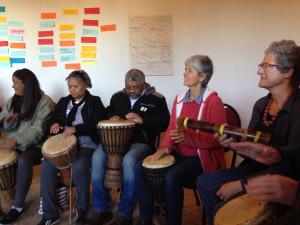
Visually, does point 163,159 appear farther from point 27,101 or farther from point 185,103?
point 27,101

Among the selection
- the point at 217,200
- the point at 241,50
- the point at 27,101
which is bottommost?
the point at 217,200

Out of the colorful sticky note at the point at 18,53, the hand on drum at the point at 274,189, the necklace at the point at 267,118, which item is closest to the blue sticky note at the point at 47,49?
the colorful sticky note at the point at 18,53

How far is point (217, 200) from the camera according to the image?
2168 millimetres

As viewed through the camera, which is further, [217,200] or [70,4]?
[70,4]

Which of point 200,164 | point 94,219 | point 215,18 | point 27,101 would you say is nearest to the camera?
point 200,164

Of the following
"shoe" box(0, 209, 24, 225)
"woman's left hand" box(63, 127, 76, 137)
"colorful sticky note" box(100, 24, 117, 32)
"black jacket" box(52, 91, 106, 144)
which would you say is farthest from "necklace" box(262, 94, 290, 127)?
"colorful sticky note" box(100, 24, 117, 32)

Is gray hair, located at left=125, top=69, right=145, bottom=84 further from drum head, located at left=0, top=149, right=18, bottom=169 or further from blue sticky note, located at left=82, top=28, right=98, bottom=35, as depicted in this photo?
blue sticky note, located at left=82, top=28, right=98, bottom=35

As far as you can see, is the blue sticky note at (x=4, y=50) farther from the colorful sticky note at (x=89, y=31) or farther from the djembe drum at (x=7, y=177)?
the djembe drum at (x=7, y=177)

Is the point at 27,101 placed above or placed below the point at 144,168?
above

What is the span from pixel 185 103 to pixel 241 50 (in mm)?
1670

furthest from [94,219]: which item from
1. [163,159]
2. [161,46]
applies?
[161,46]

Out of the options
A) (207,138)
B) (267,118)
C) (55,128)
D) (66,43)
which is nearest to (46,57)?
(66,43)

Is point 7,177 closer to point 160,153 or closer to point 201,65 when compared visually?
point 160,153

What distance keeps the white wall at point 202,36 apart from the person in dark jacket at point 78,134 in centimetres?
103
